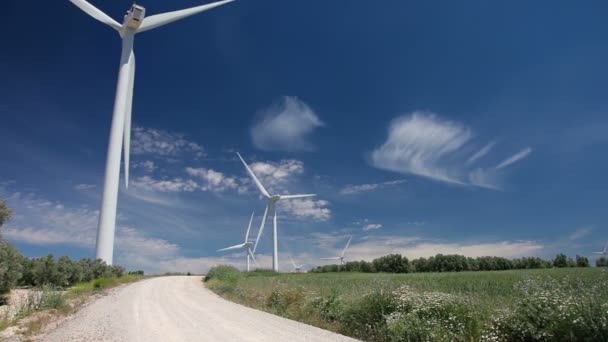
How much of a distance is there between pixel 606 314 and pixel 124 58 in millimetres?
51777

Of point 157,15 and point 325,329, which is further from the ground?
point 157,15

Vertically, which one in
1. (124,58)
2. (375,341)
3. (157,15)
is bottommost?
(375,341)

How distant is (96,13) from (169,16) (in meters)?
8.43

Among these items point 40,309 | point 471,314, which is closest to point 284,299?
point 471,314

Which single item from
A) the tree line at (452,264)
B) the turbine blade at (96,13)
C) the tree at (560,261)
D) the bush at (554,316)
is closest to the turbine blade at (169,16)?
the turbine blade at (96,13)

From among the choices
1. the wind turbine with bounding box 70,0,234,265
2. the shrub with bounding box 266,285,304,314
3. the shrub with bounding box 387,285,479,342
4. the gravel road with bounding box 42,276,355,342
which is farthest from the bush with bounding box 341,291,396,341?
the wind turbine with bounding box 70,0,234,265

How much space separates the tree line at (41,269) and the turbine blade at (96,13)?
28464mm

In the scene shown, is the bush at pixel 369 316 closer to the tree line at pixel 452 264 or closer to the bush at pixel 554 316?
the bush at pixel 554 316

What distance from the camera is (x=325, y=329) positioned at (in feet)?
47.7

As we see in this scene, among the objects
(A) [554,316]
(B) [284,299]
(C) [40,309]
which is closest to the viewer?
(A) [554,316]

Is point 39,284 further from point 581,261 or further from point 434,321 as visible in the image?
point 581,261

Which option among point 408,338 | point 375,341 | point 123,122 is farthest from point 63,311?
point 123,122

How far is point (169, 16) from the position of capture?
4731cm

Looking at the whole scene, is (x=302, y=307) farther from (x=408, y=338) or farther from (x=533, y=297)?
(x=533, y=297)
